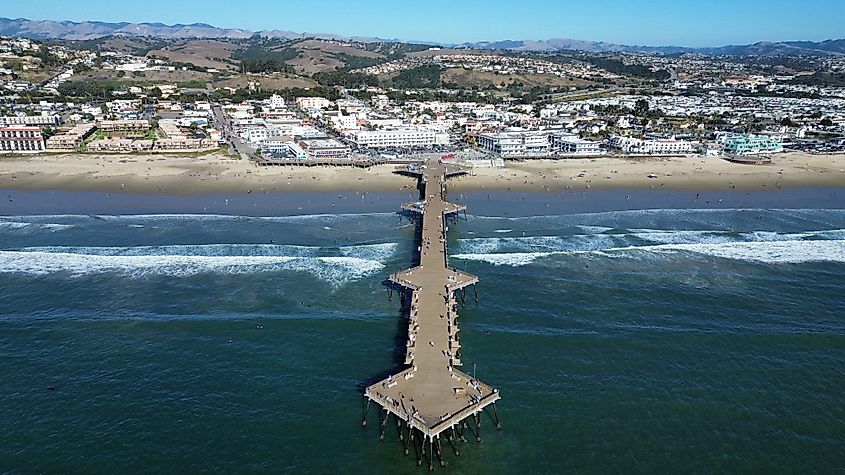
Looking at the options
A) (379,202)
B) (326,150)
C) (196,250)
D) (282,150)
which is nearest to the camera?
(196,250)

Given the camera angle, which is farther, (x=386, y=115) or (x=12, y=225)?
(x=386, y=115)

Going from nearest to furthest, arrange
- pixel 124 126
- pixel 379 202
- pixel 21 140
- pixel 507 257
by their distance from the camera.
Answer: pixel 507 257 → pixel 379 202 → pixel 21 140 → pixel 124 126

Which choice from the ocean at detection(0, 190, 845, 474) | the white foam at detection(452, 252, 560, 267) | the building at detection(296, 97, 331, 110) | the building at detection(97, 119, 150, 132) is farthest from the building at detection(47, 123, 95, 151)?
the white foam at detection(452, 252, 560, 267)

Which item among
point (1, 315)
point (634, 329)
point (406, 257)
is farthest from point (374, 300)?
point (1, 315)

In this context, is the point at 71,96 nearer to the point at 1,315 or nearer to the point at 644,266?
the point at 1,315

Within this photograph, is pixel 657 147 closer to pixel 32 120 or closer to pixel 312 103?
pixel 312 103

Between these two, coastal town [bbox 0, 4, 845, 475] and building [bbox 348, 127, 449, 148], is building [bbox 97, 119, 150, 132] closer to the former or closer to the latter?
coastal town [bbox 0, 4, 845, 475]

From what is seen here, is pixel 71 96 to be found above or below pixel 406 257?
above

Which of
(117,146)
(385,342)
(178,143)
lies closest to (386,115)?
(178,143)
